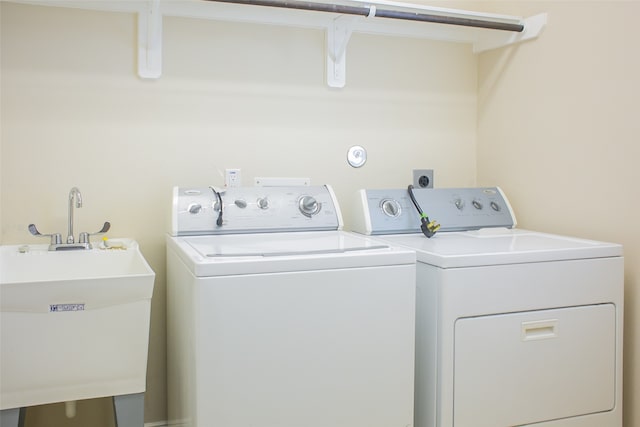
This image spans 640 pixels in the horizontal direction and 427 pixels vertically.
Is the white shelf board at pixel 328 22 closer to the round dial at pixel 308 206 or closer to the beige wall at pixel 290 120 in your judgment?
the beige wall at pixel 290 120

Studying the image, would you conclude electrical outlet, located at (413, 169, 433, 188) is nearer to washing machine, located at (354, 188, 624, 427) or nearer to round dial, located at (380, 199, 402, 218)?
round dial, located at (380, 199, 402, 218)

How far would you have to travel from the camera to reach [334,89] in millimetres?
2426

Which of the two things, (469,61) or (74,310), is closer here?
(74,310)

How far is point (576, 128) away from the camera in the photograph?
6.96 ft

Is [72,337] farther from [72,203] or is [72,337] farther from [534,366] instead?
[534,366]

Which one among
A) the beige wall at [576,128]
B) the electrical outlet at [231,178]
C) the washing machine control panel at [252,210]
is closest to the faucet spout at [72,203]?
the washing machine control panel at [252,210]

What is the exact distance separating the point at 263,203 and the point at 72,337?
824 mm

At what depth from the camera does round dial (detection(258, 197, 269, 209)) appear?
2.07 meters

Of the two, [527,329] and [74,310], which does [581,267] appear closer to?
[527,329]

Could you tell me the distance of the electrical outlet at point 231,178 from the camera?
222 cm

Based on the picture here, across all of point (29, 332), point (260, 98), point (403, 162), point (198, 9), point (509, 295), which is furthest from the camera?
point (403, 162)

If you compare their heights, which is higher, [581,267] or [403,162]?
[403,162]

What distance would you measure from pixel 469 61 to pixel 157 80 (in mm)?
1472

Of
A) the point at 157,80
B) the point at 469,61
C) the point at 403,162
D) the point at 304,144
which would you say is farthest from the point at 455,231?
the point at 157,80
